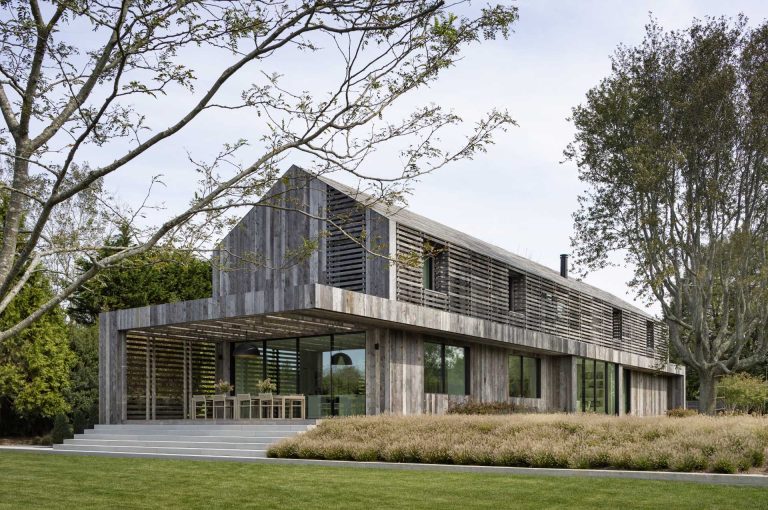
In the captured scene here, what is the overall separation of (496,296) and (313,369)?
258 inches

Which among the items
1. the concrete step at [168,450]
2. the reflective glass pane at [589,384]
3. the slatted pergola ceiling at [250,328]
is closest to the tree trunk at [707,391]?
the reflective glass pane at [589,384]

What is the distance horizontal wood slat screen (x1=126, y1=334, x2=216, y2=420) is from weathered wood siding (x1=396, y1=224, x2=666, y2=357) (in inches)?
251

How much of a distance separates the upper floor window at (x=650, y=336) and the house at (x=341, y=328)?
1238cm

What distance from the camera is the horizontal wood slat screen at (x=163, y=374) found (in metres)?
20.7

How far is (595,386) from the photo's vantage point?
97.9ft

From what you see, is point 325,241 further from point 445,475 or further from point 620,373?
point 620,373

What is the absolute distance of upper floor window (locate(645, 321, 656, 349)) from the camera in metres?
37.9

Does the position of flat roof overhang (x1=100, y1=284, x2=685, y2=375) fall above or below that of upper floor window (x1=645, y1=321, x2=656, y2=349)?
above

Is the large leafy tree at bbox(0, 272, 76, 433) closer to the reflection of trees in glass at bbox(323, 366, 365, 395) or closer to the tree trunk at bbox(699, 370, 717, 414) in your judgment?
the reflection of trees in glass at bbox(323, 366, 365, 395)

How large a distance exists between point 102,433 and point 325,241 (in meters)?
6.97

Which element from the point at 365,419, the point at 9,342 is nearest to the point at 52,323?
the point at 9,342

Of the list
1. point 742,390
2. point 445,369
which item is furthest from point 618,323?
point 445,369

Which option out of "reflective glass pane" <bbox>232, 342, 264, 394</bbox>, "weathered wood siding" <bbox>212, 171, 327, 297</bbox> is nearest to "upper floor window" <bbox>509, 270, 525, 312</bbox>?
"weathered wood siding" <bbox>212, 171, 327, 297</bbox>

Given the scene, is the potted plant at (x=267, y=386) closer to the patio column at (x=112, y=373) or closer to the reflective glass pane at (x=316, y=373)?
the reflective glass pane at (x=316, y=373)
